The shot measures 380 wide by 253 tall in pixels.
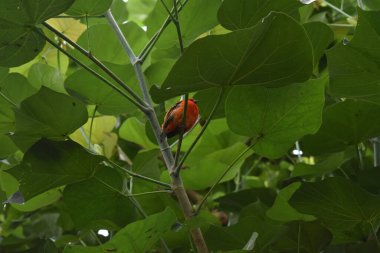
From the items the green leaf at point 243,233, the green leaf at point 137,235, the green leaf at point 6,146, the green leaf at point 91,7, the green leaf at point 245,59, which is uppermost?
the green leaf at point 91,7

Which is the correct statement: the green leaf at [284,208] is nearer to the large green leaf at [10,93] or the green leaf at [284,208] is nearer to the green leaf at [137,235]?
the green leaf at [137,235]

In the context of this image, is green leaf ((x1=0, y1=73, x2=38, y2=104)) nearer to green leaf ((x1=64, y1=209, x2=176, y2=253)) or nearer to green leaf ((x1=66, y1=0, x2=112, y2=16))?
green leaf ((x1=66, y1=0, x2=112, y2=16))

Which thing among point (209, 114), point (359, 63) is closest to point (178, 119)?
point (209, 114)

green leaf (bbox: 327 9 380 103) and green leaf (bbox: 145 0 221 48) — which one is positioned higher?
green leaf (bbox: 145 0 221 48)

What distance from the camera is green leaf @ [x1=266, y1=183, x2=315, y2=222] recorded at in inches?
31.9

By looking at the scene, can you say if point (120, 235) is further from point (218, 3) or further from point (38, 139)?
point (218, 3)

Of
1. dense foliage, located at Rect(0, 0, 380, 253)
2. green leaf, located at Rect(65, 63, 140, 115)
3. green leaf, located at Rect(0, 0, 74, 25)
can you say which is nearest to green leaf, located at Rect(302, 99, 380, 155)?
dense foliage, located at Rect(0, 0, 380, 253)

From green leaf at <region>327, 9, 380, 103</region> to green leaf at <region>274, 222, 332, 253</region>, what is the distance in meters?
0.16

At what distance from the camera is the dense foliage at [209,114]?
0.64 meters

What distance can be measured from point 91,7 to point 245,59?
0.76 feet

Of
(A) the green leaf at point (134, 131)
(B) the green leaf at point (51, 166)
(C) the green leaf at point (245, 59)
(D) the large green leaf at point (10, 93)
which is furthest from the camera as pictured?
(A) the green leaf at point (134, 131)

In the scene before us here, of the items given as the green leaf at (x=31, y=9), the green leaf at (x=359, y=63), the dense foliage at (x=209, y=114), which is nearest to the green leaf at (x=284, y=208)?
the dense foliage at (x=209, y=114)

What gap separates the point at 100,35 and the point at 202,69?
0.92ft

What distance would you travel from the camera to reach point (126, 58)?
0.90m
